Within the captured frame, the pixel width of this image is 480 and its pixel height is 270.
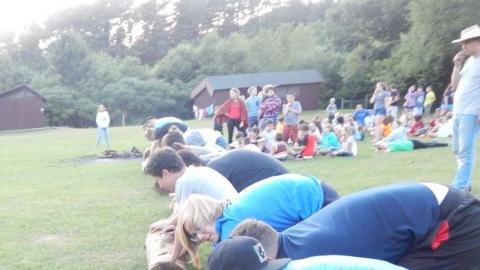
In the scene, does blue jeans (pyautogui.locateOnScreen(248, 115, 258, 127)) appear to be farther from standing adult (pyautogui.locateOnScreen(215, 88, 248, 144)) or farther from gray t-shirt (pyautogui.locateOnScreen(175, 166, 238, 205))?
gray t-shirt (pyautogui.locateOnScreen(175, 166, 238, 205))

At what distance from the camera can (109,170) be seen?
1160 centimetres

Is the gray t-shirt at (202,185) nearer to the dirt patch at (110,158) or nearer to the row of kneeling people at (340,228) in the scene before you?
the row of kneeling people at (340,228)

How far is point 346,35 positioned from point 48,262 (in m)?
39.5

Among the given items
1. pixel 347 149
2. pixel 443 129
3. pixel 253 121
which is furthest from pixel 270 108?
pixel 443 129

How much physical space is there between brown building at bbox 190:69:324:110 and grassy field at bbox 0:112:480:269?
33384mm

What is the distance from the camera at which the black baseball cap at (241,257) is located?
2.28 meters

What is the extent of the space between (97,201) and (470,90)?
17.1ft

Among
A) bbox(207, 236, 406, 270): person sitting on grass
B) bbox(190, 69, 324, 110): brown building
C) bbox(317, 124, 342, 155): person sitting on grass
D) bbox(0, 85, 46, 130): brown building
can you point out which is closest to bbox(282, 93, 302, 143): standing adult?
bbox(317, 124, 342, 155): person sitting on grass

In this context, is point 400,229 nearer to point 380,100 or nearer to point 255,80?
point 380,100

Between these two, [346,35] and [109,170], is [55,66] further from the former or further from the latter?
[109,170]

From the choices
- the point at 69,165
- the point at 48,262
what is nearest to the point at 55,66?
the point at 69,165

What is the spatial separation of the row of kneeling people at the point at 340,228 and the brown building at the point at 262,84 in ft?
141

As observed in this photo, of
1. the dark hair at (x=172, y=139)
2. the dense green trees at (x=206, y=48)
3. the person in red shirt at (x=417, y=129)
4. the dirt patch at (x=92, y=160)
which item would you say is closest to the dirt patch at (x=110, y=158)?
the dirt patch at (x=92, y=160)

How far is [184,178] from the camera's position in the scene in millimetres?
4418
